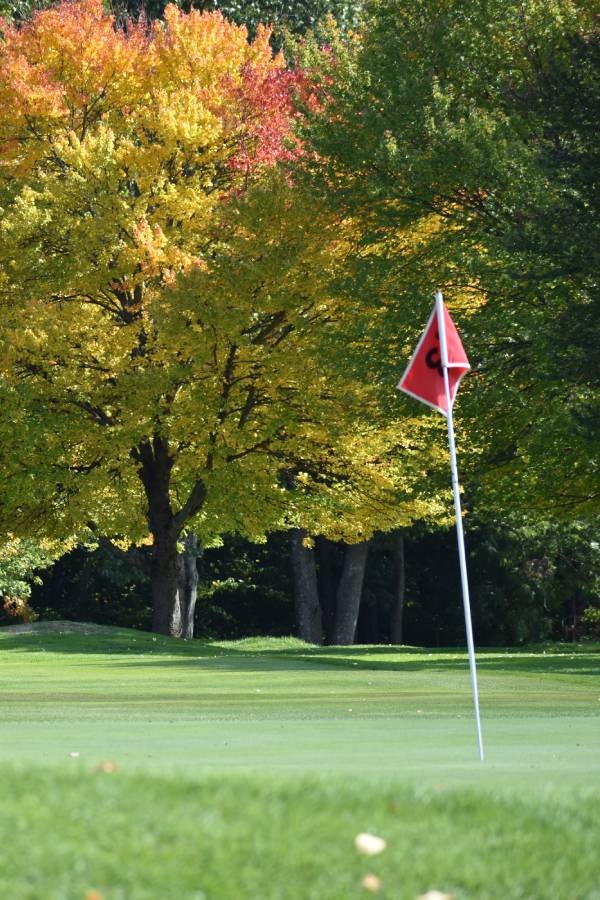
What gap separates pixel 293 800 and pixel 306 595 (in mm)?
36517

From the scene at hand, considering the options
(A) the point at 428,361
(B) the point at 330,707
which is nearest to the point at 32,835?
(A) the point at 428,361

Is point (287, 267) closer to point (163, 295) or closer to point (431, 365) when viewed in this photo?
point (163, 295)

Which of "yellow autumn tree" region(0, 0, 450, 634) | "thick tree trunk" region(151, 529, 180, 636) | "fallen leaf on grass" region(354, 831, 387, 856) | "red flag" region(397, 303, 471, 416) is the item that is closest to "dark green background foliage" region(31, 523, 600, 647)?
"thick tree trunk" region(151, 529, 180, 636)

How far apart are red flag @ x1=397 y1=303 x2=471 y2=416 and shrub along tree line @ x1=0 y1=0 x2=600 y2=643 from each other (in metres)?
12.1

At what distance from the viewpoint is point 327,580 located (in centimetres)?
4694

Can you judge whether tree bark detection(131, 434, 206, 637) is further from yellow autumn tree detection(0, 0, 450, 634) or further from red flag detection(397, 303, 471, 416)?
red flag detection(397, 303, 471, 416)

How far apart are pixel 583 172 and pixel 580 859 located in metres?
18.5

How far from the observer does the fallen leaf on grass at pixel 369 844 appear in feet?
14.8

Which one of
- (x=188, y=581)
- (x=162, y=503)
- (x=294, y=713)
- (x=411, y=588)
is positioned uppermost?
(x=411, y=588)

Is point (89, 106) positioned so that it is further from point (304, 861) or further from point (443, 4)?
point (304, 861)

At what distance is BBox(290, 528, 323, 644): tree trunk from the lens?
41.2m

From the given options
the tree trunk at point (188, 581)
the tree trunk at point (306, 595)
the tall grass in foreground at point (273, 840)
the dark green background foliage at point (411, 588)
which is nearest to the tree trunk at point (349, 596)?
the tree trunk at point (306, 595)

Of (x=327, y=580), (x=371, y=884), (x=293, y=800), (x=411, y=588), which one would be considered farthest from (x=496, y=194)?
(x=411, y=588)

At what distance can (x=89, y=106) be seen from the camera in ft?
98.2
